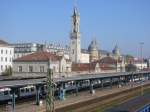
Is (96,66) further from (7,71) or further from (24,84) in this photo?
(24,84)

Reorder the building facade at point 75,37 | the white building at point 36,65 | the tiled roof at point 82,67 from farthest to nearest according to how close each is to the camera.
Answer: the building facade at point 75,37, the tiled roof at point 82,67, the white building at point 36,65

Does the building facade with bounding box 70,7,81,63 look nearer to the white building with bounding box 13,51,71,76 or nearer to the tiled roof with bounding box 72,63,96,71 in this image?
the tiled roof with bounding box 72,63,96,71

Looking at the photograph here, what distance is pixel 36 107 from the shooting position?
61.2m

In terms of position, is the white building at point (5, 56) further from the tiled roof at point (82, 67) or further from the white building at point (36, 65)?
the tiled roof at point (82, 67)

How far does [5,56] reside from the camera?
146 meters

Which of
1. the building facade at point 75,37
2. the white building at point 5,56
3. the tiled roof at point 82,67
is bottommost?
the tiled roof at point 82,67

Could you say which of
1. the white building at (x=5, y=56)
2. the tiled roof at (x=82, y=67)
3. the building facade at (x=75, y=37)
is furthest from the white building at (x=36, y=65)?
the building facade at (x=75, y=37)

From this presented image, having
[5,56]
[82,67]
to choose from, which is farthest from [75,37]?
[5,56]

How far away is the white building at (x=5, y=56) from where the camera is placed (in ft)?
472

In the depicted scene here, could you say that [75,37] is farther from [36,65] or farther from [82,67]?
[36,65]

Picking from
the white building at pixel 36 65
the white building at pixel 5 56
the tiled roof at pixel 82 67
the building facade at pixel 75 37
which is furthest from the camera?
the building facade at pixel 75 37

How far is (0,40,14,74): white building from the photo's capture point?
472ft

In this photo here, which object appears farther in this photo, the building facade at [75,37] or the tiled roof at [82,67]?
the building facade at [75,37]

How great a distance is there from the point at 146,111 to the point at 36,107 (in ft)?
74.9
